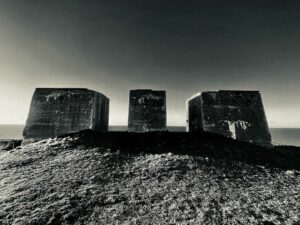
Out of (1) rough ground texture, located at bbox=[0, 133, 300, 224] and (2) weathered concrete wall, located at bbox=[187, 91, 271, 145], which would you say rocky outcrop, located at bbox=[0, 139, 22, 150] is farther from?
(2) weathered concrete wall, located at bbox=[187, 91, 271, 145]

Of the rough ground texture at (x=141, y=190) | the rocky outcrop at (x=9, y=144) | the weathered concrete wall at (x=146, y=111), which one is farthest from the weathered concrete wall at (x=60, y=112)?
the rough ground texture at (x=141, y=190)

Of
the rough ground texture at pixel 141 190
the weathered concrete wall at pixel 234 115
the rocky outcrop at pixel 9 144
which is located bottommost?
the rough ground texture at pixel 141 190

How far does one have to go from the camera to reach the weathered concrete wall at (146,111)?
7121 mm

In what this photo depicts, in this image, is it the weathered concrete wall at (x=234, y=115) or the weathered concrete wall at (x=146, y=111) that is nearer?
the weathered concrete wall at (x=234, y=115)

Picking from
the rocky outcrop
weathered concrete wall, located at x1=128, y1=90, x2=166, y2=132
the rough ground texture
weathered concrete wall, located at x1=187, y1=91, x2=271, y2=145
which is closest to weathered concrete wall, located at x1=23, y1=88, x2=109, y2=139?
the rocky outcrop

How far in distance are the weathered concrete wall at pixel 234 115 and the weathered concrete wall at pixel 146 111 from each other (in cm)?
133

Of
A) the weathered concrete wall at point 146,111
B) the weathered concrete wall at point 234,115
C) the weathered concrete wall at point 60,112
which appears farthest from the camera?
the weathered concrete wall at point 146,111

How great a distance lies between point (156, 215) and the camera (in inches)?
111

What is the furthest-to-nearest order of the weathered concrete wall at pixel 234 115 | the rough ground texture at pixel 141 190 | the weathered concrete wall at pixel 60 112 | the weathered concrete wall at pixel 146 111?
the weathered concrete wall at pixel 146 111 → the weathered concrete wall at pixel 60 112 → the weathered concrete wall at pixel 234 115 → the rough ground texture at pixel 141 190

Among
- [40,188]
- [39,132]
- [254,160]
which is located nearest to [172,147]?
[254,160]

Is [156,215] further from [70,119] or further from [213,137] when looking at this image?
[70,119]

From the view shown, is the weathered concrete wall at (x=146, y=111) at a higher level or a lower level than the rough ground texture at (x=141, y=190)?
higher

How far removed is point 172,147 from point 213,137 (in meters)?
1.52

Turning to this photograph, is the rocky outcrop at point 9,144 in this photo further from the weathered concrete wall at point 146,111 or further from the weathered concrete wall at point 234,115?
the weathered concrete wall at point 234,115
